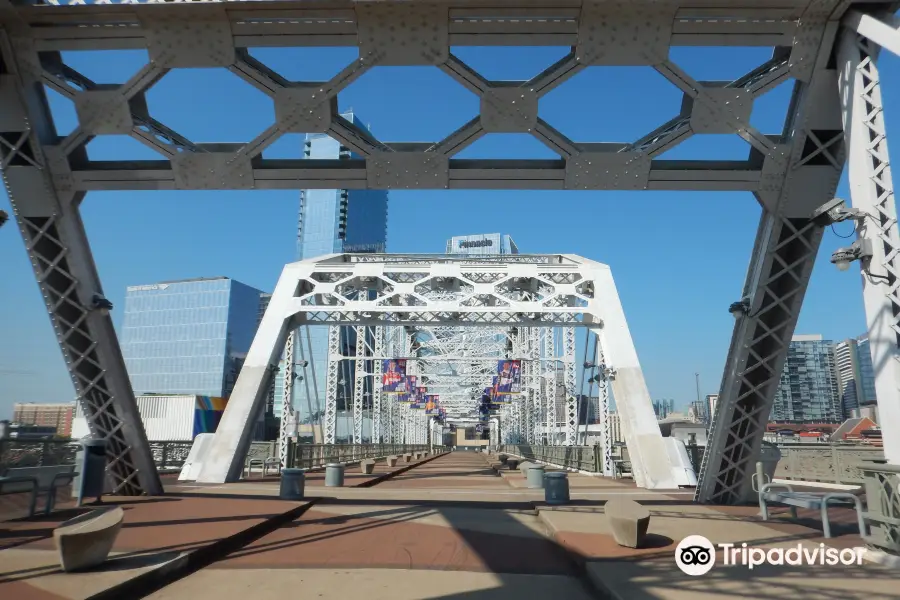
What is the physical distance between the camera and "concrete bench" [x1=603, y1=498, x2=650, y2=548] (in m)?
7.38

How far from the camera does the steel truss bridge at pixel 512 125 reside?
7.58 metres

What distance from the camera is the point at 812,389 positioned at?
5655 inches

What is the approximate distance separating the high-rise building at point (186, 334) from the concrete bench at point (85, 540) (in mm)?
143060

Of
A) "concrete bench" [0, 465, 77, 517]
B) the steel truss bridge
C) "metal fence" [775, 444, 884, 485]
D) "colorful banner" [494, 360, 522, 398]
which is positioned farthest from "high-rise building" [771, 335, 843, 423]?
"concrete bench" [0, 465, 77, 517]

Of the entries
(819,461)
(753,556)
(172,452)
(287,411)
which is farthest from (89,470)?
(819,461)

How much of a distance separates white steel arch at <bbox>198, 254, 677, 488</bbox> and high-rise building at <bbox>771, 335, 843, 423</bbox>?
425 feet

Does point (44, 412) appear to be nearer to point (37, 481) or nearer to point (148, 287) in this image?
point (148, 287)

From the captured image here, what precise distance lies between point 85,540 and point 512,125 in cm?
701

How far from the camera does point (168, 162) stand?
30.7 ft

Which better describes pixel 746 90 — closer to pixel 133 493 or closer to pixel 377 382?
pixel 133 493

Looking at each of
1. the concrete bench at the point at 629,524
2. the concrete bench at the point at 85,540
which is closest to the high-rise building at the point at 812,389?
the concrete bench at the point at 629,524

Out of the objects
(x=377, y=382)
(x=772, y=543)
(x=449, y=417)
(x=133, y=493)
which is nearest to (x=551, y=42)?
(x=772, y=543)

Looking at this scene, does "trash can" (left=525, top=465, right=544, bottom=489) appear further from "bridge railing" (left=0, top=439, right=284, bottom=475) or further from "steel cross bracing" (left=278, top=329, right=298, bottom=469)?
"bridge railing" (left=0, top=439, right=284, bottom=475)

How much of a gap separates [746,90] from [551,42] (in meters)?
2.72
